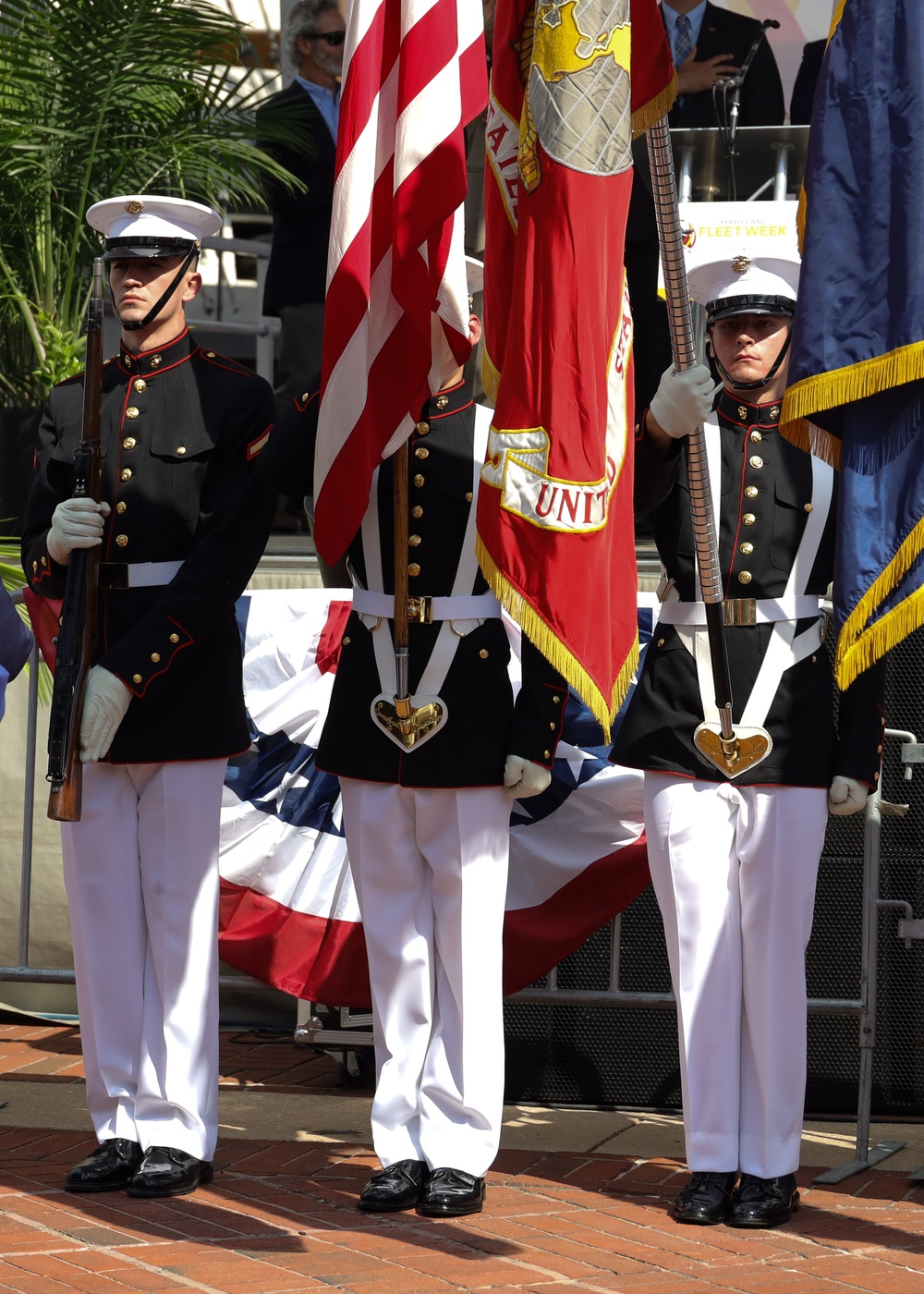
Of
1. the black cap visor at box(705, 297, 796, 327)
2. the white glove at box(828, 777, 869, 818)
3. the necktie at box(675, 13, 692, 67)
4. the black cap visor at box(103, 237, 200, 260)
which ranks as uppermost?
the necktie at box(675, 13, 692, 67)

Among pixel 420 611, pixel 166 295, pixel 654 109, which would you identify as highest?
pixel 654 109

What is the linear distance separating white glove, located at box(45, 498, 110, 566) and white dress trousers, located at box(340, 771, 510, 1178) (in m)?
0.86

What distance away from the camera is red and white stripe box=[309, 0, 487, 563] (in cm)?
418

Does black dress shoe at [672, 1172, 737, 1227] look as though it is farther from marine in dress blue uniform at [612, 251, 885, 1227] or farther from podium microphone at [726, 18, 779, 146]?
podium microphone at [726, 18, 779, 146]

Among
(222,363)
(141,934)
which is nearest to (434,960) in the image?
(141,934)

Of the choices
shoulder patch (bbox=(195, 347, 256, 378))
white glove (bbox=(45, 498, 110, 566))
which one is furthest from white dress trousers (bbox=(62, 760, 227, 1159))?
shoulder patch (bbox=(195, 347, 256, 378))

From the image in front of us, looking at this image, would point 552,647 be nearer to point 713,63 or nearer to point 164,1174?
point 164,1174

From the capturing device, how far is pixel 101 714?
14.8 feet

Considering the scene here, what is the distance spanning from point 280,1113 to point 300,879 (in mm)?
663

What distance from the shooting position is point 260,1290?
12.5ft

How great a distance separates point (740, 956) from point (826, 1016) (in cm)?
103

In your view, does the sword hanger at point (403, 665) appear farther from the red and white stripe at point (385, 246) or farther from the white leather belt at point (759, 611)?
the white leather belt at point (759, 611)

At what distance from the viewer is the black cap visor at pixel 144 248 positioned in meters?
4.70

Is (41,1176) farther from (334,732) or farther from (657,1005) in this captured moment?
(657,1005)
